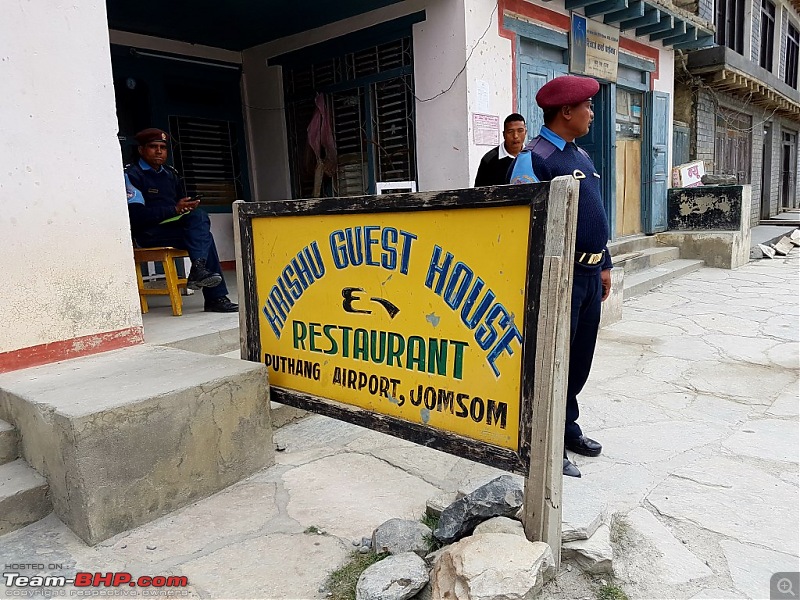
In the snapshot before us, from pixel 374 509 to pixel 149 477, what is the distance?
0.87m

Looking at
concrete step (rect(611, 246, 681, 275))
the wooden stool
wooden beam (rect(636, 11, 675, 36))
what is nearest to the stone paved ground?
the wooden stool

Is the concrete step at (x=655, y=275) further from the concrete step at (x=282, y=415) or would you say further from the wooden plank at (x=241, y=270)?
the wooden plank at (x=241, y=270)

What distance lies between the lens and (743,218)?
332 inches

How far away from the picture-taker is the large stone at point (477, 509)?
1.93m

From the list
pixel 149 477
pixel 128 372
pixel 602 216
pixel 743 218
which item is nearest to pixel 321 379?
pixel 149 477

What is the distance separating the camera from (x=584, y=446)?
107 inches

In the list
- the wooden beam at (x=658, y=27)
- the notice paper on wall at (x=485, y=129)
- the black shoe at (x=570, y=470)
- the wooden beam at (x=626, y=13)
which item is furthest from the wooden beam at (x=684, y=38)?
the black shoe at (x=570, y=470)

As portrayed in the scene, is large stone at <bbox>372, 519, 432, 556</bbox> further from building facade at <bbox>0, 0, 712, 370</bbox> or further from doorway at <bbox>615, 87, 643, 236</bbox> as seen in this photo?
doorway at <bbox>615, 87, 643, 236</bbox>

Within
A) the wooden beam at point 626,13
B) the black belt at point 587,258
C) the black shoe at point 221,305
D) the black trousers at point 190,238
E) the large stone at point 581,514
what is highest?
the wooden beam at point 626,13

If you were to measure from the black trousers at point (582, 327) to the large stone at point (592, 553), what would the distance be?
2.24 feet

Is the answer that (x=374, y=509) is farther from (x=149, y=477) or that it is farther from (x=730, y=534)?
(x=730, y=534)

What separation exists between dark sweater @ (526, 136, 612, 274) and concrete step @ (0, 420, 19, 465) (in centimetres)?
242

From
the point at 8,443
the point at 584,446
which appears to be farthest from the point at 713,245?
A: the point at 8,443

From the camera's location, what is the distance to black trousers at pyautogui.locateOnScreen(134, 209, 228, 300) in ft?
13.9
